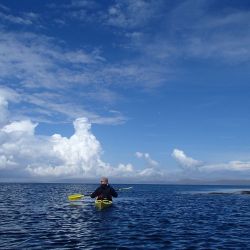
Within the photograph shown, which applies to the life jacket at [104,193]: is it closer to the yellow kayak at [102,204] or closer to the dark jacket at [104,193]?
the dark jacket at [104,193]

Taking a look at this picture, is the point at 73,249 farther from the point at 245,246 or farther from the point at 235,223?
the point at 235,223

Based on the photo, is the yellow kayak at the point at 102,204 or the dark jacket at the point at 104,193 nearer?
the yellow kayak at the point at 102,204

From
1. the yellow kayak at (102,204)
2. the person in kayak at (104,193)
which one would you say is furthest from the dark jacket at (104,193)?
the yellow kayak at (102,204)

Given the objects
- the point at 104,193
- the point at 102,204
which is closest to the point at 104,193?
the point at 104,193

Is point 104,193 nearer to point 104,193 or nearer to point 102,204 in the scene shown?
point 104,193

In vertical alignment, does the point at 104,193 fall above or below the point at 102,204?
above

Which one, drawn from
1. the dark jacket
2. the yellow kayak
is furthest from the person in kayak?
the yellow kayak

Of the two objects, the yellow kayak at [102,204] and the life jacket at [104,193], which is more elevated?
the life jacket at [104,193]

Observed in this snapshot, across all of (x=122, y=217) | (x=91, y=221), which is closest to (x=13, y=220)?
(x=91, y=221)

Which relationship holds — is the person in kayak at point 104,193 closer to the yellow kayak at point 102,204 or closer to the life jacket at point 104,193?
the life jacket at point 104,193

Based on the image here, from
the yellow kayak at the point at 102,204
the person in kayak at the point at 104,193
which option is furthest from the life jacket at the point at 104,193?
the yellow kayak at the point at 102,204

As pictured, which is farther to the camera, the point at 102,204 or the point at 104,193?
the point at 104,193

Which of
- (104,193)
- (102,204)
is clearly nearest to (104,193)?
(104,193)

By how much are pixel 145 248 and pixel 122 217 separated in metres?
16.9
